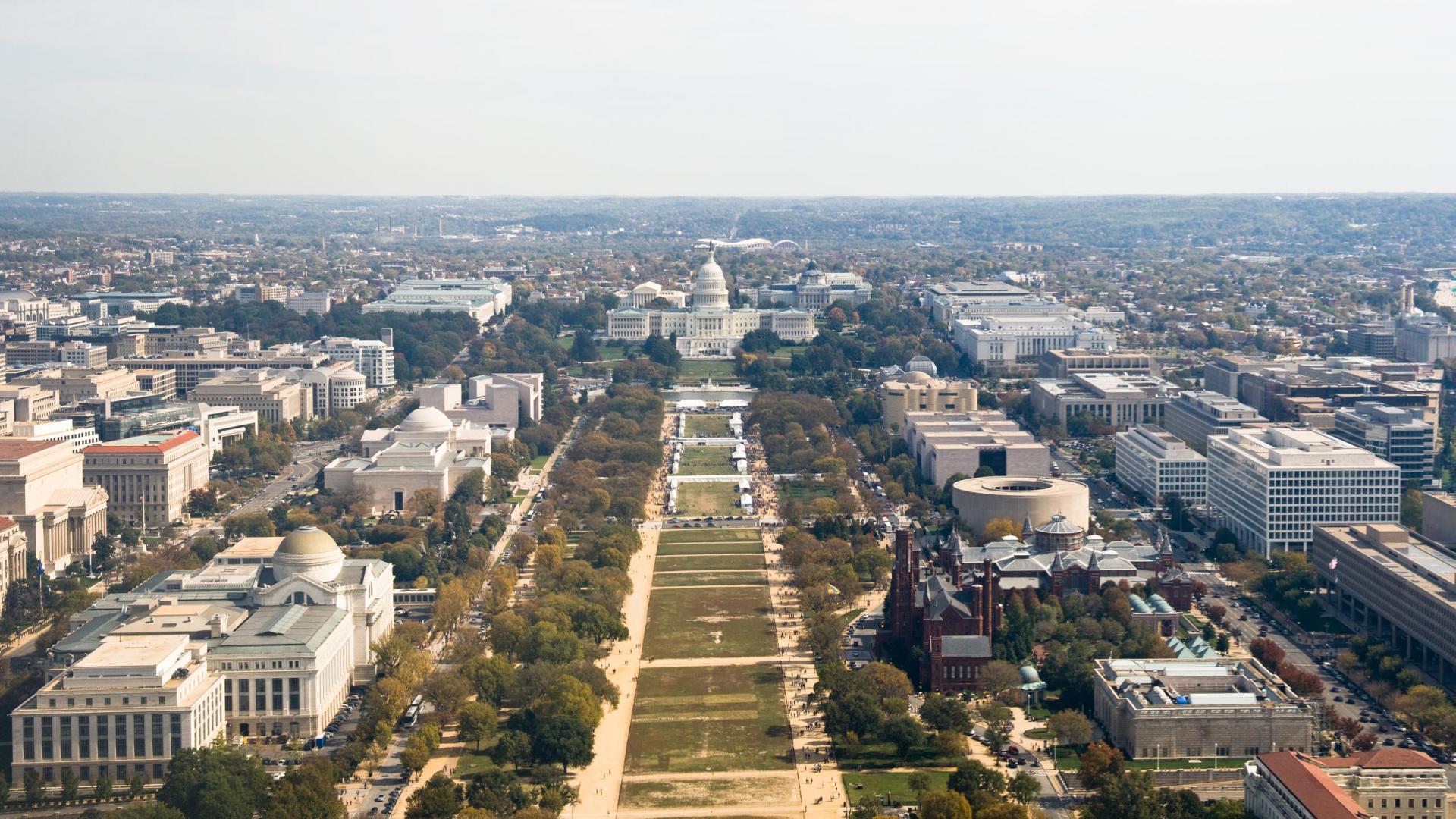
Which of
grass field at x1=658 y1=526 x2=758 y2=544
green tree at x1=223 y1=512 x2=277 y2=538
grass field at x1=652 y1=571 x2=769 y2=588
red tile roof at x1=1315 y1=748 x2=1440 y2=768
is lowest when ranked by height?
grass field at x1=652 y1=571 x2=769 y2=588

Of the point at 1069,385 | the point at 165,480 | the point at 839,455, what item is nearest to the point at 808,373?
the point at 1069,385

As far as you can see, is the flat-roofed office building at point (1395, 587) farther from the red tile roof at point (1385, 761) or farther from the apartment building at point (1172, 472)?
the apartment building at point (1172, 472)

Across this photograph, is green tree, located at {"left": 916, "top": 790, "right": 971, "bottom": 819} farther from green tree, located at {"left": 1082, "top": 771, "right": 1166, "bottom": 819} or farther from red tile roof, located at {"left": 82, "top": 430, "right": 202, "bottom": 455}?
red tile roof, located at {"left": 82, "top": 430, "right": 202, "bottom": 455}

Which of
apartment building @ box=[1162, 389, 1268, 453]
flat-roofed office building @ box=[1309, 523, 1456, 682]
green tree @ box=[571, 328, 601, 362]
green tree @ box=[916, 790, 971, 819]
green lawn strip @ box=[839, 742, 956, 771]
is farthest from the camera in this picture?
green tree @ box=[571, 328, 601, 362]

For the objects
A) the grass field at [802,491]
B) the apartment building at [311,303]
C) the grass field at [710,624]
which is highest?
the apartment building at [311,303]

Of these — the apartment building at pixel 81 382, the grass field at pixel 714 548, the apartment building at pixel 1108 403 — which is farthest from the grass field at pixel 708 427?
the apartment building at pixel 81 382

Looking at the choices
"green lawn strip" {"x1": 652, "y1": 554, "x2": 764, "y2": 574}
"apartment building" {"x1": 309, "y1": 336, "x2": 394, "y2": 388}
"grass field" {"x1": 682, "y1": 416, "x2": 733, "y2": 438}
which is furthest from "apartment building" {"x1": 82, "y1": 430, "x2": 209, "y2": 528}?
"apartment building" {"x1": 309, "y1": 336, "x2": 394, "y2": 388}

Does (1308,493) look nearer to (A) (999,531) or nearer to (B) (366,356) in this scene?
(A) (999,531)
